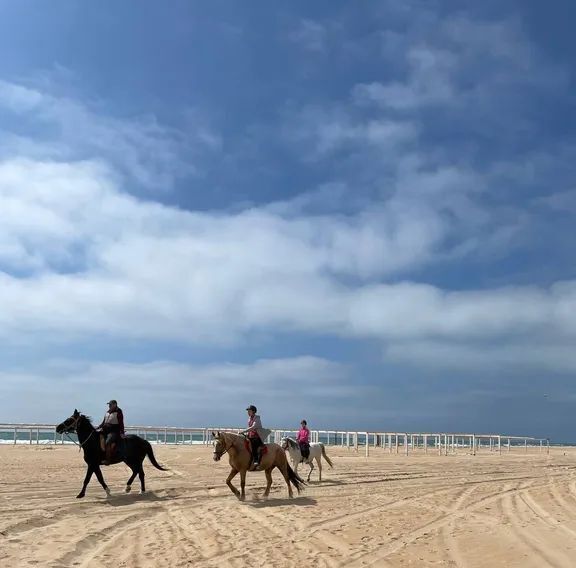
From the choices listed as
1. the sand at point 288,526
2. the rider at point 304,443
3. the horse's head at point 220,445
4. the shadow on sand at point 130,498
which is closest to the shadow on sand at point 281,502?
the sand at point 288,526

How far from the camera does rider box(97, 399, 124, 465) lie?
50.9 feet

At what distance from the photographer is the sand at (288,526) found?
852cm

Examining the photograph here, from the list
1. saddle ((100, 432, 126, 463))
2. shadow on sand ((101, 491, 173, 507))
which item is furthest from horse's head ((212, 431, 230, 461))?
saddle ((100, 432, 126, 463))

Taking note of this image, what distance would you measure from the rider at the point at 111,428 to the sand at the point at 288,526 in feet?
3.62

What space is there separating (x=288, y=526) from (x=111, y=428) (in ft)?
21.2

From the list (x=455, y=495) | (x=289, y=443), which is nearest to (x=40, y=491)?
(x=289, y=443)

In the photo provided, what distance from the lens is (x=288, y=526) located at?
11.0 m

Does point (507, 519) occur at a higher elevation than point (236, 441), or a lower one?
lower

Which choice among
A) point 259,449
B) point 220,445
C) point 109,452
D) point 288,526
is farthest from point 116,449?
point 288,526

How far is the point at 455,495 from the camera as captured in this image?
16.0 meters

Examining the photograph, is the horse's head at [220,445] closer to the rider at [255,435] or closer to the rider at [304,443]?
the rider at [255,435]

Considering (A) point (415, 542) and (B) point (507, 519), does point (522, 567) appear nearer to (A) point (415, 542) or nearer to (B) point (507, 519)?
(A) point (415, 542)

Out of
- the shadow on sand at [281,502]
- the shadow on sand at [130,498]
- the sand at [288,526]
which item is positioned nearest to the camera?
the sand at [288,526]

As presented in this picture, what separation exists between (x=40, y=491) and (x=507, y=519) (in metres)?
11.3
